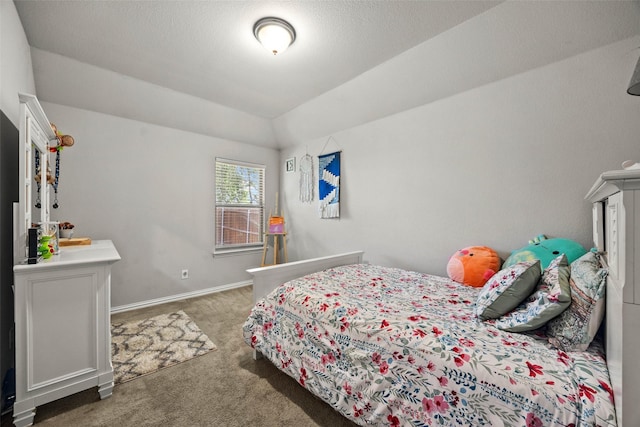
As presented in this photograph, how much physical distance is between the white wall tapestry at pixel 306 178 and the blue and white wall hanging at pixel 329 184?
0.19 metres

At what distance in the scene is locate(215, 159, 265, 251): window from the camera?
3.94 m

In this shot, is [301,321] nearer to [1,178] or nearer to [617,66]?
[1,178]

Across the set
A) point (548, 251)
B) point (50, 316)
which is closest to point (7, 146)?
point (50, 316)

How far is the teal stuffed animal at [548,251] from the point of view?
181cm

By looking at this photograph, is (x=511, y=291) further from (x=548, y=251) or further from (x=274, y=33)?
(x=274, y=33)

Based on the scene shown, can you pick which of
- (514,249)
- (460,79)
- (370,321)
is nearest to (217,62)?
(460,79)

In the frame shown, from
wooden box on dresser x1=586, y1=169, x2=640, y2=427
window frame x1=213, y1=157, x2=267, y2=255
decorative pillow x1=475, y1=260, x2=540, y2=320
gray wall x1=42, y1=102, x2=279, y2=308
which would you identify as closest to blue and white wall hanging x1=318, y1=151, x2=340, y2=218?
window frame x1=213, y1=157, x2=267, y2=255

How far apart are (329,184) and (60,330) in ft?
9.68

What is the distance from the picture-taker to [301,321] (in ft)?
5.79

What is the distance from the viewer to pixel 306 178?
4102 mm

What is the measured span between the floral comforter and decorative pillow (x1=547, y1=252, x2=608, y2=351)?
49 mm

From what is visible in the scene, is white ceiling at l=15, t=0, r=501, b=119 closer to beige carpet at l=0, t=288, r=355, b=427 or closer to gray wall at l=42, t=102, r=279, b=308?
gray wall at l=42, t=102, r=279, b=308

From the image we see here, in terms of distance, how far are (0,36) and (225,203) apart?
8.67ft

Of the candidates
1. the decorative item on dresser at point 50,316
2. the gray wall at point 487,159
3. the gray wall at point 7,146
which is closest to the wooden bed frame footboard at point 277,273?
the decorative item on dresser at point 50,316
